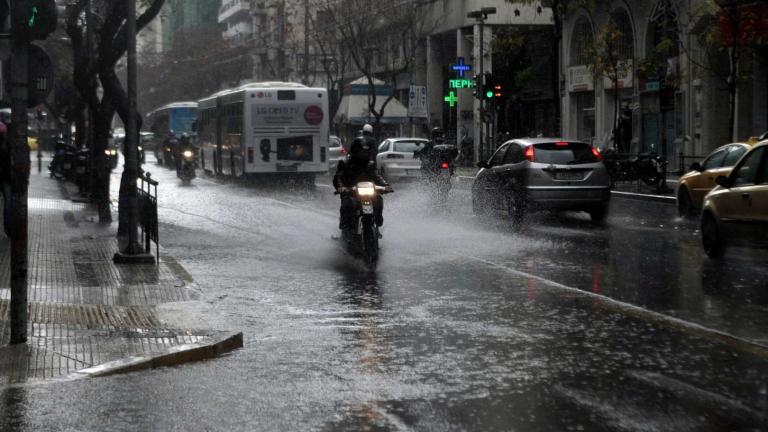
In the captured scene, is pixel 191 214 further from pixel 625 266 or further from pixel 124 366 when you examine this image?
pixel 124 366

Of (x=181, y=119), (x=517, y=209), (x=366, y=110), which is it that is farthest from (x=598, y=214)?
(x=181, y=119)

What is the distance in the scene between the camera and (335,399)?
23.7ft

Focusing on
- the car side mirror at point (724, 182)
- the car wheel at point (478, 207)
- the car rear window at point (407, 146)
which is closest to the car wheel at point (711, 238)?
the car side mirror at point (724, 182)

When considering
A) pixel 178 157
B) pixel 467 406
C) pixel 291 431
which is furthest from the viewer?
pixel 178 157

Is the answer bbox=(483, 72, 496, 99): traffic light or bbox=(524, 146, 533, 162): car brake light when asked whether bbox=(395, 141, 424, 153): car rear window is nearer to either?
bbox=(483, 72, 496, 99): traffic light

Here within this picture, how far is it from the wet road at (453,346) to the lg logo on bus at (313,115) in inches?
716

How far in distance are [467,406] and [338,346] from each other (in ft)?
7.82

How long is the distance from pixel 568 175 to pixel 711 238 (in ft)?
20.3

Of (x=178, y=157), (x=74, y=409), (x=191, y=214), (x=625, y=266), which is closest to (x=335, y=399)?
(x=74, y=409)

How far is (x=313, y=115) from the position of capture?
3634 centimetres

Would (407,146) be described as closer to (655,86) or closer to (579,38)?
(655,86)

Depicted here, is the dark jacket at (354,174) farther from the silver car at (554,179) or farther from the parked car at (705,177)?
the parked car at (705,177)

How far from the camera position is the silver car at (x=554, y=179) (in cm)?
2131

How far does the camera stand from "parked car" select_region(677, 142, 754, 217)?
72.6 ft
